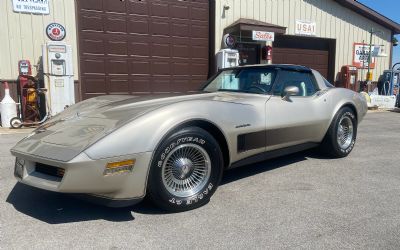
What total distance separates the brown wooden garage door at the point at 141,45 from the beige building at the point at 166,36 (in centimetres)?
3

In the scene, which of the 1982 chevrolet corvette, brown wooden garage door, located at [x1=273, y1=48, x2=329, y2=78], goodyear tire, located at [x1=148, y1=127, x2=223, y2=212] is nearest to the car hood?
the 1982 chevrolet corvette

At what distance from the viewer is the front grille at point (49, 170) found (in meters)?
2.57

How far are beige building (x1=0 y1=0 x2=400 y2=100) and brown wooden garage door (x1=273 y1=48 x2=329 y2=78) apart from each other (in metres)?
0.04

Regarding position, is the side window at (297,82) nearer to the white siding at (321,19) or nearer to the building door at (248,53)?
the white siding at (321,19)

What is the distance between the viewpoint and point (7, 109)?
7.72 metres

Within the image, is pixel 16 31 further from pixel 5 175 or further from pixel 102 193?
pixel 102 193

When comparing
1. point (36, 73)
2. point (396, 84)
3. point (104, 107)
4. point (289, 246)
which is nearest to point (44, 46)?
point (36, 73)

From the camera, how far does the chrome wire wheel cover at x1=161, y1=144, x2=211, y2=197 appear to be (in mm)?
2938

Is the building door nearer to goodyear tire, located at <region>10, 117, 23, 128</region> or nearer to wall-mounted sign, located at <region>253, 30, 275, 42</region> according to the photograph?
wall-mounted sign, located at <region>253, 30, 275, 42</region>

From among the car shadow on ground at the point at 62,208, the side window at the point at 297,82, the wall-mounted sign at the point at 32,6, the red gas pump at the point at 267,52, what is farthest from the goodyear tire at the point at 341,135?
the wall-mounted sign at the point at 32,6

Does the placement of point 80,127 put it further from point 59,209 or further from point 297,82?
point 297,82

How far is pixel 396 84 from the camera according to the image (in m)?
14.4

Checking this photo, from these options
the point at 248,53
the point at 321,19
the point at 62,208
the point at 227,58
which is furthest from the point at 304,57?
the point at 62,208

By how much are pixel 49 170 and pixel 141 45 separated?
7.66 meters
